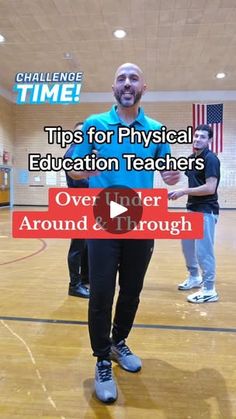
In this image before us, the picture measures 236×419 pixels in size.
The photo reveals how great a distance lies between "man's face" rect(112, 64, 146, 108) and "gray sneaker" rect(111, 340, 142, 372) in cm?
145

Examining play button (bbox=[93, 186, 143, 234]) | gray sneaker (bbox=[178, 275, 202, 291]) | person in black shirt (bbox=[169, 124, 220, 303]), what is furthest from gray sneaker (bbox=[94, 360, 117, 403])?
gray sneaker (bbox=[178, 275, 202, 291])

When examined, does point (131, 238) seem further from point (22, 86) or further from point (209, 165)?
point (22, 86)

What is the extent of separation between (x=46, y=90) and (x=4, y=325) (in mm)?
7816

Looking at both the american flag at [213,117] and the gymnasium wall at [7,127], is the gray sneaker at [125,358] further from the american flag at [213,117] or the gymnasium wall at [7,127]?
the gymnasium wall at [7,127]

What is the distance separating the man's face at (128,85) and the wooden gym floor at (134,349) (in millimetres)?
1546

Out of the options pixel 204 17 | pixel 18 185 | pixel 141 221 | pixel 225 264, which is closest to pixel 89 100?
pixel 18 185

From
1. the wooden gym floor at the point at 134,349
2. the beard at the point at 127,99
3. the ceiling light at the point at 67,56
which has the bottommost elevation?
the wooden gym floor at the point at 134,349

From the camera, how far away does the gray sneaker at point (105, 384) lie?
1869 mm

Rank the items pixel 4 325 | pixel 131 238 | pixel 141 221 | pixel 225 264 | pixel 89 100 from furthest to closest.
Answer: pixel 89 100, pixel 225 264, pixel 4 325, pixel 141 221, pixel 131 238

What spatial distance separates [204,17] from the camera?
9.03 m

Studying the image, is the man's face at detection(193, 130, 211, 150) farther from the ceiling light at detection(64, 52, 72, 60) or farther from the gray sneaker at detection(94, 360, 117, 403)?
the ceiling light at detection(64, 52, 72, 60)

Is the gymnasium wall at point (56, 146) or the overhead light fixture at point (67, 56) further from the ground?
the overhead light fixture at point (67, 56)

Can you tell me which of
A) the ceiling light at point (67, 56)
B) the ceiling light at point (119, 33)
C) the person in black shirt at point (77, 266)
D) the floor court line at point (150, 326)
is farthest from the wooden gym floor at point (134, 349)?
the ceiling light at point (67, 56)

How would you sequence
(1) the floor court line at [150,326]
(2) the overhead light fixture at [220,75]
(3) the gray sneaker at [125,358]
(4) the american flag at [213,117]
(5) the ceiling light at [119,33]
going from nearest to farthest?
(3) the gray sneaker at [125,358], (1) the floor court line at [150,326], (5) the ceiling light at [119,33], (2) the overhead light fixture at [220,75], (4) the american flag at [213,117]
